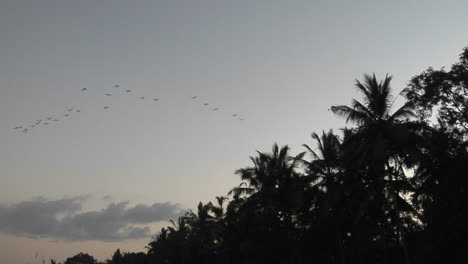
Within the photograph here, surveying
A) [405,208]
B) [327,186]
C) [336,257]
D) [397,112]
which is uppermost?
[397,112]

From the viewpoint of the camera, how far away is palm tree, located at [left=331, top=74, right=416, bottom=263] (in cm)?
2455

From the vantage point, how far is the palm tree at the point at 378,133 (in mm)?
24547

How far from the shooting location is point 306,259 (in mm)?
34406

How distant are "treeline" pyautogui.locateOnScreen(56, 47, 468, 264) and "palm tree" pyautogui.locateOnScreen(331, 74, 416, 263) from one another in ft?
0.19

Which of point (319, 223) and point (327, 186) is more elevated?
point (327, 186)

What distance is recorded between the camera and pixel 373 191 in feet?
87.9

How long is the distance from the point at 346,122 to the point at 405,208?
6.35 meters

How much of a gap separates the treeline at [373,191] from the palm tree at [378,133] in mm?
59

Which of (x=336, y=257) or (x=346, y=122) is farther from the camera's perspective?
(x=336, y=257)

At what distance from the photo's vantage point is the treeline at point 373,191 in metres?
24.3

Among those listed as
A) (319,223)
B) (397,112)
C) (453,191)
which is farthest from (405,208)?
(319,223)

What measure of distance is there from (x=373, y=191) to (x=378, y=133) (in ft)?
12.3

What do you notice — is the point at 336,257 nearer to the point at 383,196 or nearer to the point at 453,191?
the point at 383,196

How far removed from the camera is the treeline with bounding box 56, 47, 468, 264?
24.3 meters
